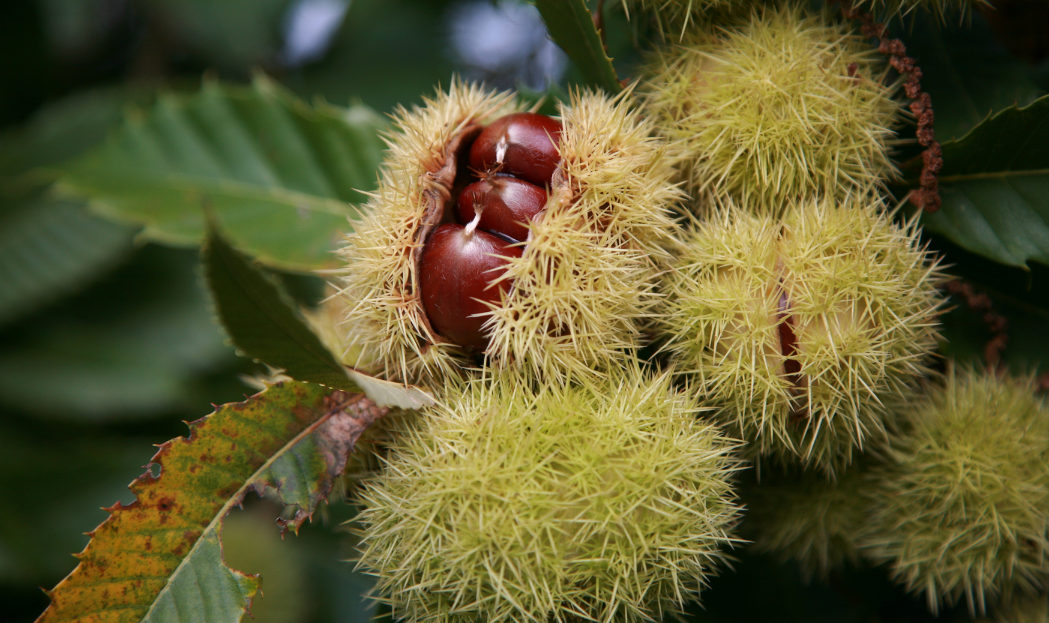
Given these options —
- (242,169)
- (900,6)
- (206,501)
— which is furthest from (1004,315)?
(242,169)

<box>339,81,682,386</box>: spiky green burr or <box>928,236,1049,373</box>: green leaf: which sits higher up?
<box>339,81,682,386</box>: spiky green burr

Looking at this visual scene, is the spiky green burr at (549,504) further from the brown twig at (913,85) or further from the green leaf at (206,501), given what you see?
the brown twig at (913,85)

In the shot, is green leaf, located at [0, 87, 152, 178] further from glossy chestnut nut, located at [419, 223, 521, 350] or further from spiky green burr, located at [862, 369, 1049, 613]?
spiky green burr, located at [862, 369, 1049, 613]

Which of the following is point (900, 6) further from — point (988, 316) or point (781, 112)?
point (988, 316)

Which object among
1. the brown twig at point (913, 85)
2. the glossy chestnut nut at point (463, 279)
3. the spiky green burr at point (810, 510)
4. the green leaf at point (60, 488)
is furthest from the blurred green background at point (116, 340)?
the glossy chestnut nut at point (463, 279)

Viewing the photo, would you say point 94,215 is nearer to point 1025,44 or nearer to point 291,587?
point 291,587

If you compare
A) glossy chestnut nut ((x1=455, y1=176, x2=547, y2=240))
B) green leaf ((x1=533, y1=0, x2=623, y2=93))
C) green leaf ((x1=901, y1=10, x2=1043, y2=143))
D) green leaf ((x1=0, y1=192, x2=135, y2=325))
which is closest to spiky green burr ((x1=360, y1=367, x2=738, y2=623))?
glossy chestnut nut ((x1=455, y1=176, x2=547, y2=240))
